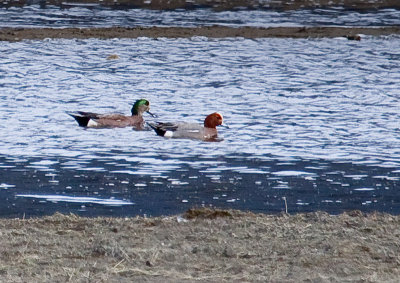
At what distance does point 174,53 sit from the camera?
22391 millimetres

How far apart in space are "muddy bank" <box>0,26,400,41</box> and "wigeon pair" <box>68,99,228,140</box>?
37.6ft

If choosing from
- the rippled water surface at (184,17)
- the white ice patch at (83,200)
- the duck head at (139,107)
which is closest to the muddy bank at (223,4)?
the rippled water surface at (184,17)

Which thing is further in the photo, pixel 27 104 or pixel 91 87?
pixel 91 87

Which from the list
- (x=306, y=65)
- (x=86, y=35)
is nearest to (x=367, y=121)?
(x=306, y=65)

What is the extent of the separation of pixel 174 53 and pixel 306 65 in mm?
3318

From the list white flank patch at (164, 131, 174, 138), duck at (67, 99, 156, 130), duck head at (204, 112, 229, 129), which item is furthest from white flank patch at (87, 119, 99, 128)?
duck head at (204, 112, 229, 129)

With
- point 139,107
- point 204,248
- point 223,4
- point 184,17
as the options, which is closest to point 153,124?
point 139,107

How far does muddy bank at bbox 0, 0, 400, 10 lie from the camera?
34.0 meters

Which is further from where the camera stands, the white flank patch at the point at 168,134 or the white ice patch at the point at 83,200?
the white flank patch at the point at 168,134

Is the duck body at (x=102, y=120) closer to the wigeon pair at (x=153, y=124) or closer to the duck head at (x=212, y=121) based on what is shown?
the wigeon pair at (x=153, y=124)

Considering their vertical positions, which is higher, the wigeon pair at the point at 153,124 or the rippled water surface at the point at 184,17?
the wigeon pair at the point at 153,124

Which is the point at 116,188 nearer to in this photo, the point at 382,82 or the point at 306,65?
the point at 382,82

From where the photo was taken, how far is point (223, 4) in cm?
3428

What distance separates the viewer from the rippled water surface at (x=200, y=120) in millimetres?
8695
